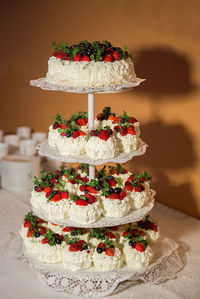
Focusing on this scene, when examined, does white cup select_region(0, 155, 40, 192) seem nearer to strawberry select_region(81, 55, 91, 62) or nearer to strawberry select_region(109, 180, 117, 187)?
strawberry select_region(109, 180, 117, 187)

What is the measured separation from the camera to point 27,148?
4.90 meters

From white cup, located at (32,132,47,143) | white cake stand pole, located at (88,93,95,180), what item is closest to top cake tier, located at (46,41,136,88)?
white cake stand pole, located at (88,93,95,180)

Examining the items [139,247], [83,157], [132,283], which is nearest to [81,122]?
[83,157]

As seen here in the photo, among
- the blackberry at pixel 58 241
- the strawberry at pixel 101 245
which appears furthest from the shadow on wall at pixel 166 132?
the blackberry at pixel 58 241

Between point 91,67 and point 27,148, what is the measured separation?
2192 mm

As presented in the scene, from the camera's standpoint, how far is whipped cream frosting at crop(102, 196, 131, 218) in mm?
2977

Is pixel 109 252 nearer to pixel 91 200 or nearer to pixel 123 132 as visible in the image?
pixel 91 200

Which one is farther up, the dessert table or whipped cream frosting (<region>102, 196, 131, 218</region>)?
whipped cream frosting (<region>102, 196, 131, 218</region>)

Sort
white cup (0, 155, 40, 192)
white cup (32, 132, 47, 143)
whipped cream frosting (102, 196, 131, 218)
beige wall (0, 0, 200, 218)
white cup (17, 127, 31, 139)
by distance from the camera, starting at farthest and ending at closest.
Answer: white cup (17, 127, 31, 139) < white cup (32, 132, 47, 143) < white cup (0, 155, 40, 192) < beige wall (0, 0, 200, 218) < whipped cream frosting (102, 196, 131, 218)

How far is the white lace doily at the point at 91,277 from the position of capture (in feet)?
9.77

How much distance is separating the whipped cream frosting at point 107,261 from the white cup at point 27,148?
6.71ft

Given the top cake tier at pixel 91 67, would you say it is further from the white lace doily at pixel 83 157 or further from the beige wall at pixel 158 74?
the beige wall at pixel 158 74

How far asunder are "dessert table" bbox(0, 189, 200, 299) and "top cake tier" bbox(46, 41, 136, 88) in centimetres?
122

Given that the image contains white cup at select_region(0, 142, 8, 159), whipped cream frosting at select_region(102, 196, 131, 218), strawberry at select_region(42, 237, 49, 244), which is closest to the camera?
whipped cream frosting at select_region(102, 196, 131, 218)
